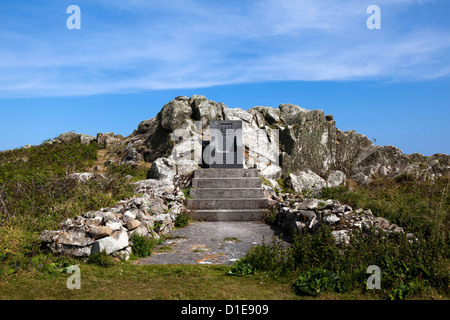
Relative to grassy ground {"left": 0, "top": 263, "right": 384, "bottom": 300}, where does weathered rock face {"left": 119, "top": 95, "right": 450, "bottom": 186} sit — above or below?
above

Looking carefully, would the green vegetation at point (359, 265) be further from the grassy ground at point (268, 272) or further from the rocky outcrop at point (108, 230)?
the rocky outcrop at point (108, 230)

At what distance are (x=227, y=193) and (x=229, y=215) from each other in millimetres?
1130

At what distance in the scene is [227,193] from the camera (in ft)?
43.4

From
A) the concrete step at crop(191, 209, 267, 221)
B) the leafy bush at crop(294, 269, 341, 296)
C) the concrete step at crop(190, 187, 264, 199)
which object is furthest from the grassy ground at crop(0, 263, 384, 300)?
the concrete step at crop(190, 187, 264, 199)

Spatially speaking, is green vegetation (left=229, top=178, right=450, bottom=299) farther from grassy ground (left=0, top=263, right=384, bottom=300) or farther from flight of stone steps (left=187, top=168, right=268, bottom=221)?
flight of stone steps (left=187, top=168, right=268, bottom=221)

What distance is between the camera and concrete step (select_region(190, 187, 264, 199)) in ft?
43.2

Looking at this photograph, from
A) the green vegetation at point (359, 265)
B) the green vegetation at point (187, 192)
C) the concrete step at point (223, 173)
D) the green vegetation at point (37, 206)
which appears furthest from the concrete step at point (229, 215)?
the green vegetation at point (359, 265)

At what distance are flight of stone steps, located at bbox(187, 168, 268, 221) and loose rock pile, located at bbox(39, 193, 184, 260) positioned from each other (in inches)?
94.2

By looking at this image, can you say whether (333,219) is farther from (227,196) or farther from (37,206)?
(37,206)

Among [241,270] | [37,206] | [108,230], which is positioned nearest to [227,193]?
[108,230]
